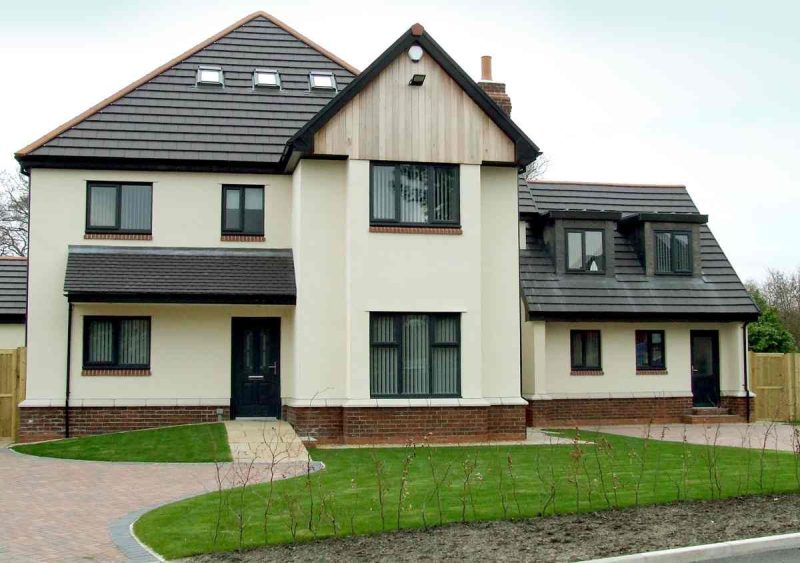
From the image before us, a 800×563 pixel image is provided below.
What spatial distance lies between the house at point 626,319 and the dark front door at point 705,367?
0.03m

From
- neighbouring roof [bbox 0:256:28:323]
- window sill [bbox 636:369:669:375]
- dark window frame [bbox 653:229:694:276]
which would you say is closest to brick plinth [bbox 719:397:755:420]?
window sill [bbox 636:369:669:375]

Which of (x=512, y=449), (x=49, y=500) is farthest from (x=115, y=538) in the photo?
(x=512, y=449)

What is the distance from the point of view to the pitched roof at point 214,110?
854 inches

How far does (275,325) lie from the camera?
22188mm

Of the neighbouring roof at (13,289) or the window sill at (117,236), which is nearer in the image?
the window sill at (117,236)

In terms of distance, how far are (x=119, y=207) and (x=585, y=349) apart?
41.1 ft

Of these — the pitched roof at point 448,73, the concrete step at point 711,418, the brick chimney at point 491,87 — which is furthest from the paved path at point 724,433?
the brick chimney at point 491,87

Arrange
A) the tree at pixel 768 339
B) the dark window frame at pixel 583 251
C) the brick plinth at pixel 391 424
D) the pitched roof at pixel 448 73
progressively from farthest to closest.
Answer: the tree at pixel 768 339 < the dark window frame at pixel 583 251 < the pitched roof at pixel 448 73 < the brick plinth at pixel 391 424

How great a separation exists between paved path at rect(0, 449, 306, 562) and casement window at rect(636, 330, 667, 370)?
42.4ft

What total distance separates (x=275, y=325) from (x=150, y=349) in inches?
112

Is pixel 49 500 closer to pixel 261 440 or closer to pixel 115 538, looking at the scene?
pixel 115 538

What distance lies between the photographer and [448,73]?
66.4ft

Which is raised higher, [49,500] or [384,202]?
[384,202]

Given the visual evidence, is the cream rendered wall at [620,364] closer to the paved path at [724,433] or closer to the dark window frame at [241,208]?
the paved path at [724,433]
